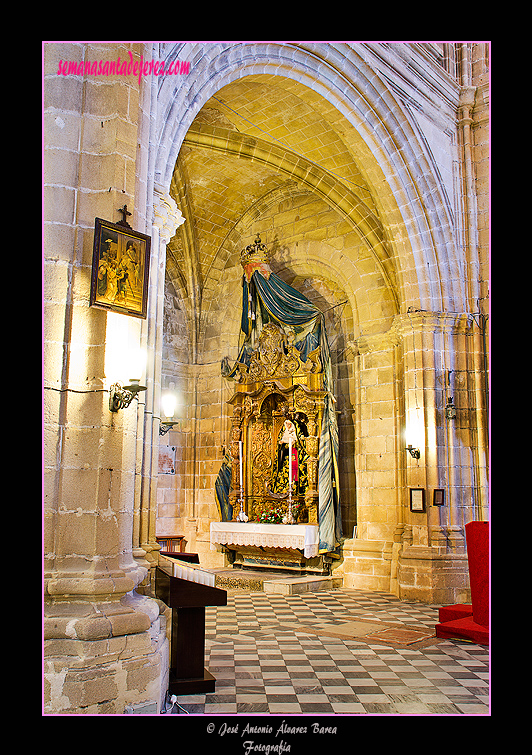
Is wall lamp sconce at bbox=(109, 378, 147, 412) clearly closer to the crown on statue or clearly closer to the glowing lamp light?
the glowing lamp light

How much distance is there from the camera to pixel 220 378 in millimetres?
12508

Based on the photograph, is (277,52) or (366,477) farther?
(366,477)

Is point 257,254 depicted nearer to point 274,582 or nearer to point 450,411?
point 450,411

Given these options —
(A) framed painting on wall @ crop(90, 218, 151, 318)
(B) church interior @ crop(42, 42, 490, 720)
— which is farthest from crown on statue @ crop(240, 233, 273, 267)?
(A) framed painting on wall @ crop(90, 218, 151, 318)

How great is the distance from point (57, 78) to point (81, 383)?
1.95 m

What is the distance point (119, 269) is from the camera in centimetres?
390

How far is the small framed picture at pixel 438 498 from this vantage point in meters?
8.70

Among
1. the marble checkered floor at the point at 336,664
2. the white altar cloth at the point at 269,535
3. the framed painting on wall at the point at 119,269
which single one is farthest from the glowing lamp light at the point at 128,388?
the white altar cloth at the point at 269,535

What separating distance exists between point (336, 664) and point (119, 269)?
354 cm

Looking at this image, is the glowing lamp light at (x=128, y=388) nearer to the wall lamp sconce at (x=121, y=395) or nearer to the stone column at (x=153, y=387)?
the wall lamp sconce at (x=121, y=395)

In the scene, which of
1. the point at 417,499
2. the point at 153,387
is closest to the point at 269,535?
the point at 417,499

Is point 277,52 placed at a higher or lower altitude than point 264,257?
higher

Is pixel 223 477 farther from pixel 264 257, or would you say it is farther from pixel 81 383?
pixel 81 383

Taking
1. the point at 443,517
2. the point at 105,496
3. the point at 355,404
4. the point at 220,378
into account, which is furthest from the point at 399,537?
the point at 105,496
